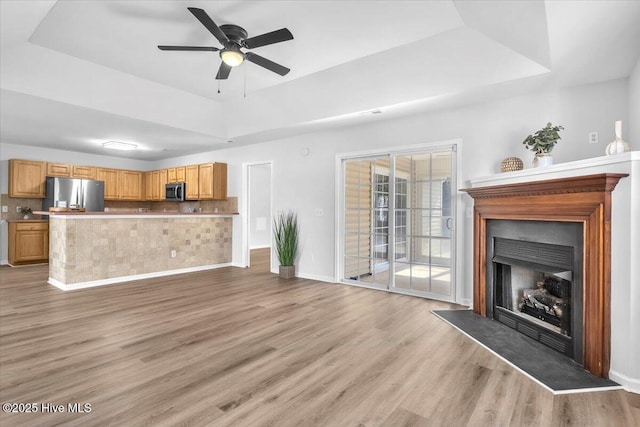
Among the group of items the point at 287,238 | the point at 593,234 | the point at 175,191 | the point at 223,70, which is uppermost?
the point at 223,70

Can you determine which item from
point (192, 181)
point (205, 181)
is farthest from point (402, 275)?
point (192, 181)

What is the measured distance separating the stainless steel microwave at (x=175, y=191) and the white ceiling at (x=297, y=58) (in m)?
2.20

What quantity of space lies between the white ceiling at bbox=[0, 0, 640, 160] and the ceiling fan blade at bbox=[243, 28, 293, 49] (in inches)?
13.3

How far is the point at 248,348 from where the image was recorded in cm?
270

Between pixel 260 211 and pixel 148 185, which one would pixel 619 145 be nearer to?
pixel 260 211

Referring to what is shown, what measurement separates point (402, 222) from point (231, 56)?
3.00m

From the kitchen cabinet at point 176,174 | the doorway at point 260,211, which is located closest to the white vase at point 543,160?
the doorway at point 260,211

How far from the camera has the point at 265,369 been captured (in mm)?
2350

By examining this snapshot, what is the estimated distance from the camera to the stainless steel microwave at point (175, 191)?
24.8 ft

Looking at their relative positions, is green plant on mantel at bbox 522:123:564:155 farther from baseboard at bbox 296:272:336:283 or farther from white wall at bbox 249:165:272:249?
white wall at bbox 249:165:272:249

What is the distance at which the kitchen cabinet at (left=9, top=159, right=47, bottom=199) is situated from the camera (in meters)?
6.71

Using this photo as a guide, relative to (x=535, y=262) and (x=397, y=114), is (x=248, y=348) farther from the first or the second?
(x=397, y=114)

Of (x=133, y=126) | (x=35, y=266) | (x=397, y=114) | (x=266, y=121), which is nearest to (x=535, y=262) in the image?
(x=397, y=114)

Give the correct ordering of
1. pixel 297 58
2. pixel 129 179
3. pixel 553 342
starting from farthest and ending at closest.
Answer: pixel 129 179 → pixel 297 58 → pixel 553 342
